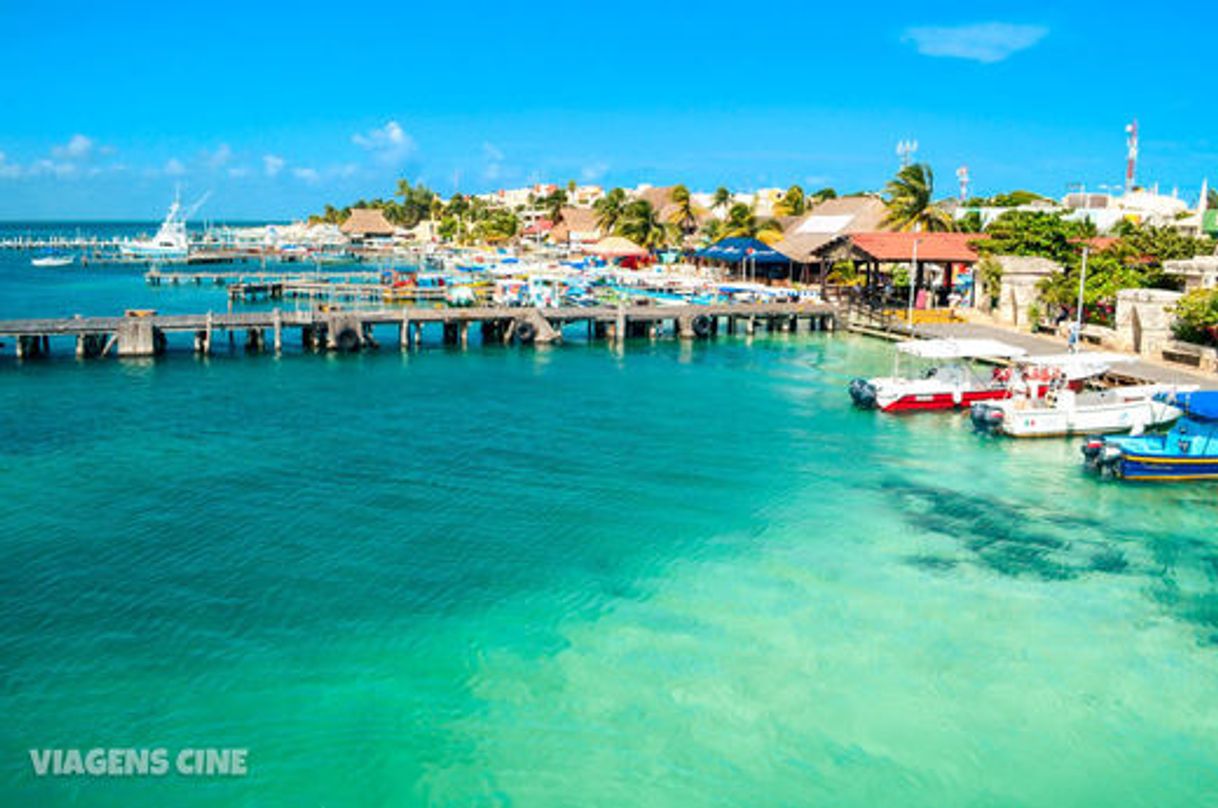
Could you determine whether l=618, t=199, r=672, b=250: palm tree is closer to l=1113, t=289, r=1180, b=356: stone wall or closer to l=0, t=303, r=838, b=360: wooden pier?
l=0, t=303, r=838, b=360: wooden pier

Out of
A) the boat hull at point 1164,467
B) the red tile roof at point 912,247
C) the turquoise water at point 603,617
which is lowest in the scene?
the turquoise water at point 603,617

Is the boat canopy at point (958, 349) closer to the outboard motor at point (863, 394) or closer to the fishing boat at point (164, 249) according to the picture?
the outboard motor at point (863, 394)

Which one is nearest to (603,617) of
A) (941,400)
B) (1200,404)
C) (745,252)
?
(1200,404)

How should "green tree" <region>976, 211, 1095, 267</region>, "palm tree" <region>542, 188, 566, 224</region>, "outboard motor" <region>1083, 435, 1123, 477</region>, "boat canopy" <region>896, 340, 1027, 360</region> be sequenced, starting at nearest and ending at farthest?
"outboard motor" <region>1083, 435, 1123, 477</region>
"boat canopy" <region>896, 340, 1027, 360</region>
"green tree" <region>976, 211, 1095, 267</region>
"palm tree" <region>542, 188, 566, 224</region>

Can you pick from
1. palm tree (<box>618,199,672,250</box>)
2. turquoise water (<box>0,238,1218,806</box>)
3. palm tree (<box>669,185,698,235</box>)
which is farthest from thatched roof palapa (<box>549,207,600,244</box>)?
turquoise water (<box>0,238,1218,806</box>)

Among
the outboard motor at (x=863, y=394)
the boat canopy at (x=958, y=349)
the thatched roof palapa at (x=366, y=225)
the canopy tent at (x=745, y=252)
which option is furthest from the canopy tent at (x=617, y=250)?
the thatched roof palapa at (x=366, y=225)

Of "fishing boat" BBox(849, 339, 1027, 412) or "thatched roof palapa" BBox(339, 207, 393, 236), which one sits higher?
"thatched roof palapa" BBox(339, 207, 393, 236)
